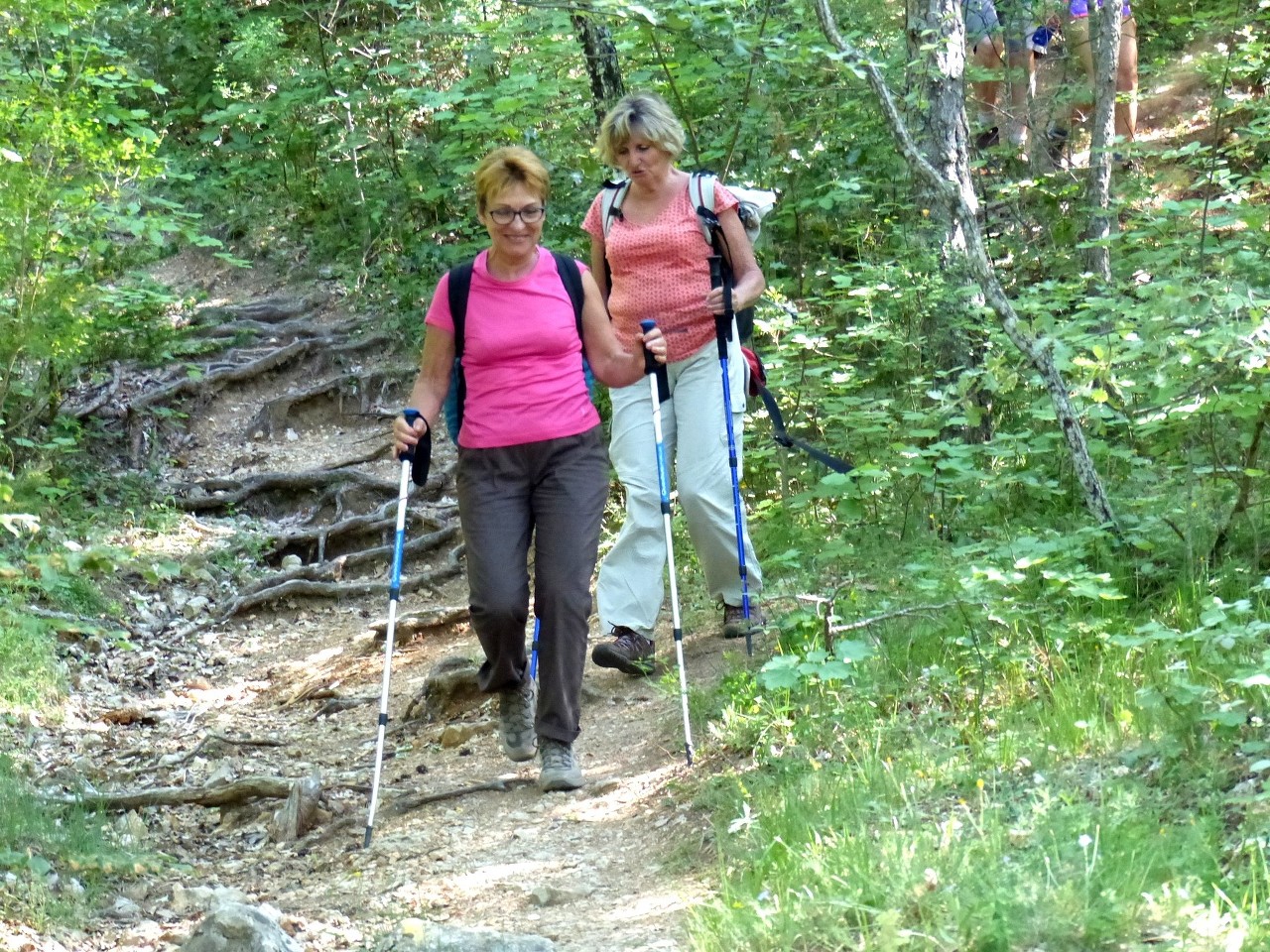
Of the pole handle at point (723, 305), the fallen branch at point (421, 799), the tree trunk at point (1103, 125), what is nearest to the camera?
the fallen branch at point (421, 799)

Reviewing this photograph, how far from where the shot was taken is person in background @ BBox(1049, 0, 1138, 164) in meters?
10.7

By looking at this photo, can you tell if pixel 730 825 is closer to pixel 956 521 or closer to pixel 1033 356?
pixel 1033 356

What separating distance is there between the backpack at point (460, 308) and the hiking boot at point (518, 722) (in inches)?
42.7

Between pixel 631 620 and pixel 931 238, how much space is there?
128 inches

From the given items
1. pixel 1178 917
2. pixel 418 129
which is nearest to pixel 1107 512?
pixel 1178 917

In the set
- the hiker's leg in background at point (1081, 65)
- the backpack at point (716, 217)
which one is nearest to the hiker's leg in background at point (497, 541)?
the backpack at point (716, 217)

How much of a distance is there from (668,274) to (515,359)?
1283 mm

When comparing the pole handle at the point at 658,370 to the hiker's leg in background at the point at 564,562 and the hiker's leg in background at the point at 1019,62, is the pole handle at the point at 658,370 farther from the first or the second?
the hiker's leg in background at the point at 1019,62

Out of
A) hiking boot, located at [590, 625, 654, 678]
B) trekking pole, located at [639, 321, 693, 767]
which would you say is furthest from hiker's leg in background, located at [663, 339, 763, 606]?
hiking boot, located at [590, 625, 654, 678]

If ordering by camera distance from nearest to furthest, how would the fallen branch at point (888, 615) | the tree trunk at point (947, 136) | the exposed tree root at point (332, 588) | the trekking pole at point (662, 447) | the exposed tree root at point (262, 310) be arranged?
the fallen branch at point (888, 615) < the trekking pole at point (662, 447) < the tree trunk at point (947, 136) < the exposed tree root at point (332, 588) < the exposed tree root at point (262, 310)

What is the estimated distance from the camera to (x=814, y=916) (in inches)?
124

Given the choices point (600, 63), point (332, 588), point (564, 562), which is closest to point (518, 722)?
point (564, 562)

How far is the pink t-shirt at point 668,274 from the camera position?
20.0ft

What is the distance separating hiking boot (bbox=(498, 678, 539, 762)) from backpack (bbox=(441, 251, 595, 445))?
42.7 inches
